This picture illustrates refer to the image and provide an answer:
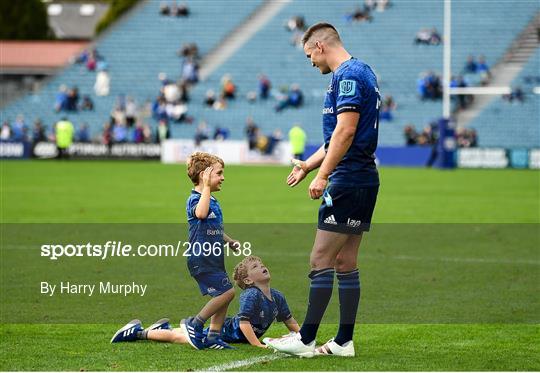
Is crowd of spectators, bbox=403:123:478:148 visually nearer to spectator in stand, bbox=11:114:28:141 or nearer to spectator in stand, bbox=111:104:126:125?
spectator in stand, bbox=111:104:126:125

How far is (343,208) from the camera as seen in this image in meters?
7.77

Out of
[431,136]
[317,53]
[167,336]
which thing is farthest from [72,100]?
[317,53]

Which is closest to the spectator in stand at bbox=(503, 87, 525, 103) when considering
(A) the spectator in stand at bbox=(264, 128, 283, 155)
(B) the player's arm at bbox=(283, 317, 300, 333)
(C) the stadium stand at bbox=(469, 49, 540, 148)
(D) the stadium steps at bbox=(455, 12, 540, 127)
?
(C) the stadium stand at bbox=(469, 49, 540, 148)

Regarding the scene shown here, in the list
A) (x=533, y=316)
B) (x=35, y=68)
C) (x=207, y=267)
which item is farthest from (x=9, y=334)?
(x=35, y=68)

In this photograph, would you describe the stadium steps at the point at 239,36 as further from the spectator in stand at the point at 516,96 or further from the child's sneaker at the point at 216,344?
the child's sneaker at the point at 216,344

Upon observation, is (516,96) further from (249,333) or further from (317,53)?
(317,53)

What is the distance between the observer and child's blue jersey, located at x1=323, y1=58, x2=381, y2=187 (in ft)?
25.2

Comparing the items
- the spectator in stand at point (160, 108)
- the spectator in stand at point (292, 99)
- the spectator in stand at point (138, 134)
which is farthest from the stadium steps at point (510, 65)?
the spectator in stand at point (138, 134)

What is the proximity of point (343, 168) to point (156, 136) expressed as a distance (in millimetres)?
41138

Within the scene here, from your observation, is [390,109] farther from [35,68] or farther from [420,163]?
[35,68]

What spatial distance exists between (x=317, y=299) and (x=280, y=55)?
44.8 metres

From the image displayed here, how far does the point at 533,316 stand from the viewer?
989cm

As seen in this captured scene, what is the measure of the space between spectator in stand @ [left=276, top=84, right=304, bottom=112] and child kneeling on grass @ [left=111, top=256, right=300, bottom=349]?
134ft

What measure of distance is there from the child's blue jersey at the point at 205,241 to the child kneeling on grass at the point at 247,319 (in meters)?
0.40
